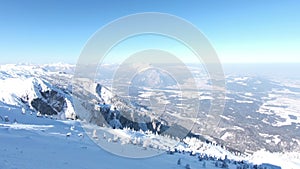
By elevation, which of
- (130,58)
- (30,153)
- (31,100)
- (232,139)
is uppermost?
(130,58)

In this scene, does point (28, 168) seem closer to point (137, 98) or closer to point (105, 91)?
point (105, 91)

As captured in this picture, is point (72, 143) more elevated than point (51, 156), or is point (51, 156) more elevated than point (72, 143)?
point (51, 156)

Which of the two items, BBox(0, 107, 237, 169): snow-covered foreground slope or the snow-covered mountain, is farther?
the snow-covered mountain

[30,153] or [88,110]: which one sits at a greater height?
[30,153]

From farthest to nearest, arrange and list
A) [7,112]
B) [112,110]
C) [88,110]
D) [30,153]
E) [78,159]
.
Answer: [112,110] < [88,110] < [7,112] < [78,159] < [30,153]

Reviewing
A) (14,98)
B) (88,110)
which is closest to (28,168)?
(14,98)

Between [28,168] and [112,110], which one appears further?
[112,110]

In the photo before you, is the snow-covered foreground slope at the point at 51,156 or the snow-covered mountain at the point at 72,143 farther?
the snow-covered mountain at the point at 72,143

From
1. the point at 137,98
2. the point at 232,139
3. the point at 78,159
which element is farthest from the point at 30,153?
the point at 232,139

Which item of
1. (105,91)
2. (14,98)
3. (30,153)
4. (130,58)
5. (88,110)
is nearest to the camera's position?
(30,153)

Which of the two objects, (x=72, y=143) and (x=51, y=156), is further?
(x=72, y=143)
